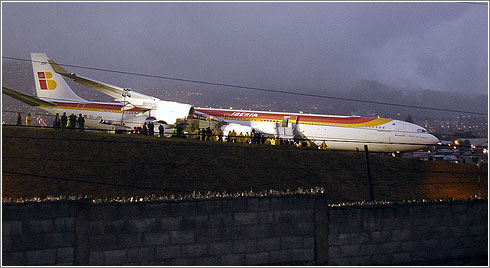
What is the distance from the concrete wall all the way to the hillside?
6.72 metres

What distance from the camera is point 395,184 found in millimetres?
26438

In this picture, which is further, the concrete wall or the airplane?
the airplane

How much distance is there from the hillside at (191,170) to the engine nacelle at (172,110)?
9.85 meters

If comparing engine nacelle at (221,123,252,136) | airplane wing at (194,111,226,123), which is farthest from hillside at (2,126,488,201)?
airplane wing at (194,111,226,123)

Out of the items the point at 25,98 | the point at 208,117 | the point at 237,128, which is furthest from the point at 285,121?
the point at 25,98

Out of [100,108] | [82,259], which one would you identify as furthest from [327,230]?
[100,108]

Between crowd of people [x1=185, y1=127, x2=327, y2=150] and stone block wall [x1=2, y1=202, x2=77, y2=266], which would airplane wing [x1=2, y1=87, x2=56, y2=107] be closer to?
crowd of people [x1=185, y1=127, x2=327, y2=150]

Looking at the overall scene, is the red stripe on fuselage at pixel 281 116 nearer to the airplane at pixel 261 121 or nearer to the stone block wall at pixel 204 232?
the airplane at pixel 261 121

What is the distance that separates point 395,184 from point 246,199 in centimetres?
1576

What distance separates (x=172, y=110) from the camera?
39844 mm

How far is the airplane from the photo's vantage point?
131ft

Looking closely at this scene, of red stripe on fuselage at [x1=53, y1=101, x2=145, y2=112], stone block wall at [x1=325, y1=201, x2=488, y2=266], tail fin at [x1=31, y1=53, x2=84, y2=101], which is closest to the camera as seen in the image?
stone block wall at [x1=325, y1=201, x2=488, y2=266]

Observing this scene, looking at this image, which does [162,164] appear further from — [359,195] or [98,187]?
[359,195]

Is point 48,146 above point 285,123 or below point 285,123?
below
